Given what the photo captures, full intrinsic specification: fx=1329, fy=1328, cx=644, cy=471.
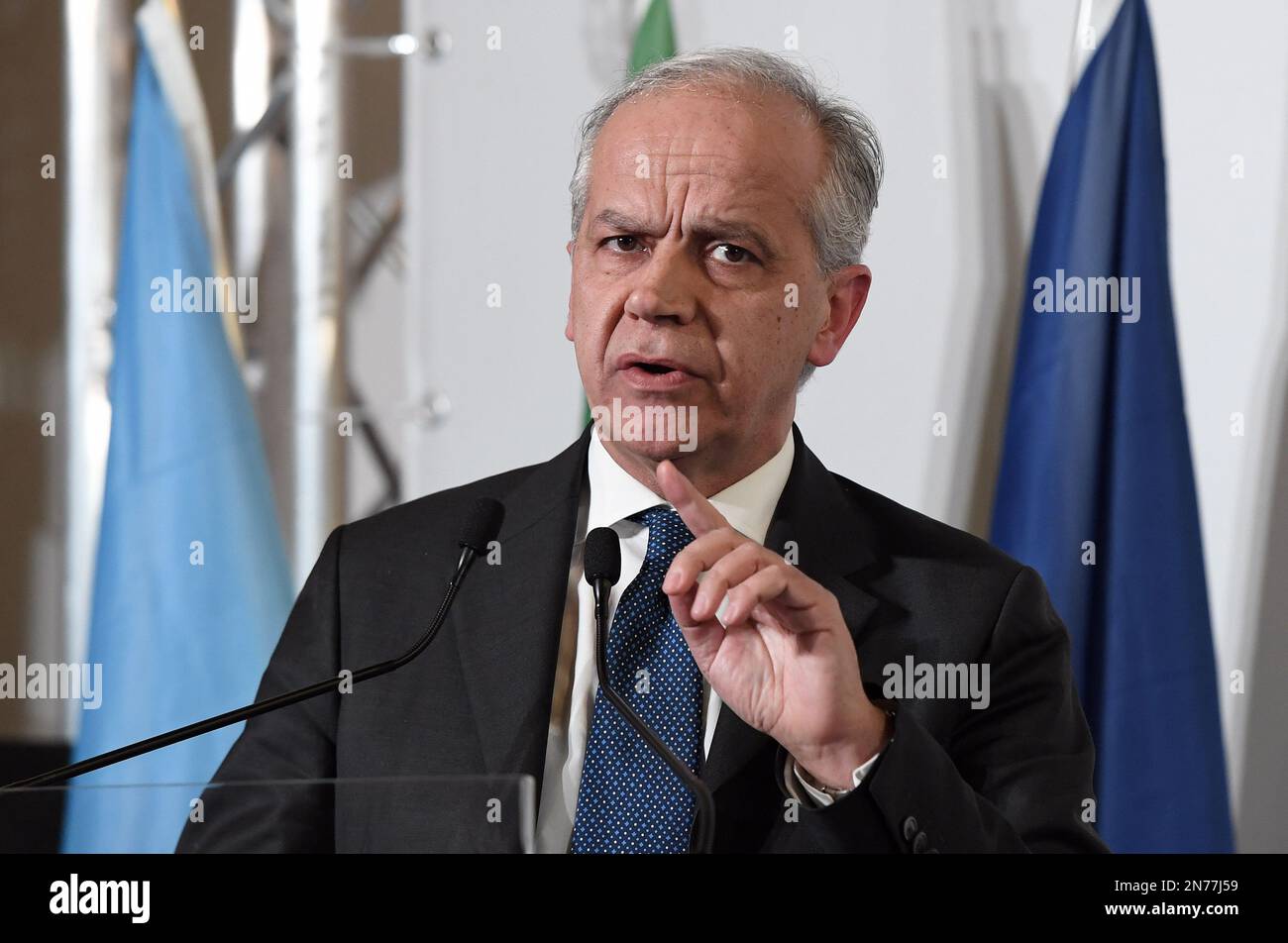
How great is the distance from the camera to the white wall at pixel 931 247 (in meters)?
2.33

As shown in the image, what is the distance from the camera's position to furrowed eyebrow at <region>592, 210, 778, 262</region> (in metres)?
1.79

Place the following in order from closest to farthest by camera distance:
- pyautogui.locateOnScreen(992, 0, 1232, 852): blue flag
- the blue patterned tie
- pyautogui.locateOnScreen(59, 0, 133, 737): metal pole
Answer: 1. the blue patterned tie
2. pyautogui.locateOnScreen(992, 0, 1232, 852): blue flag
3. pyautogui.locateOnScreen(59, 0, 133, 737): metal pole

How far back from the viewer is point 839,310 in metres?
2.00

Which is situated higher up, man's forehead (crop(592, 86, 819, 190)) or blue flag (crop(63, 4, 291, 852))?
man's forehead (crop(592, 86, 819, 190))

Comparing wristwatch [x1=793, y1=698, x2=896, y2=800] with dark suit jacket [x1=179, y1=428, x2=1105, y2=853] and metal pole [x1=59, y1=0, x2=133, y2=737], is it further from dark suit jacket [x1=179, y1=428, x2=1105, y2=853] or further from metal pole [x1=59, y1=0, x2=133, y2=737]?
metal pole [x1=59, y1=0, x2=133, y2=737]

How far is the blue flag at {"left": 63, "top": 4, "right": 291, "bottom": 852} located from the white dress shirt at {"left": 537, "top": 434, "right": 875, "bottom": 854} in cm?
92

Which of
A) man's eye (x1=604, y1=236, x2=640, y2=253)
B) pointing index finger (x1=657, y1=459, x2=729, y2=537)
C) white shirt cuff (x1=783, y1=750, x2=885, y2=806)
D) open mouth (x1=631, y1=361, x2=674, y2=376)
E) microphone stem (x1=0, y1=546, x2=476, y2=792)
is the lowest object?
white shirt cuff (x1=783, y1=750, x2=885, y2=806)

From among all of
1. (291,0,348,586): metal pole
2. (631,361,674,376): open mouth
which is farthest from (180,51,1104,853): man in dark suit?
(291,0,348,586): metal pole

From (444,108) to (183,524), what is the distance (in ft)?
3.05

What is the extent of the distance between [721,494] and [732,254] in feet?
1.09

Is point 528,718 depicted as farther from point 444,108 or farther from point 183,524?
point 444,108

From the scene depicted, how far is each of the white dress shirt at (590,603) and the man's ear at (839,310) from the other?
149 mm

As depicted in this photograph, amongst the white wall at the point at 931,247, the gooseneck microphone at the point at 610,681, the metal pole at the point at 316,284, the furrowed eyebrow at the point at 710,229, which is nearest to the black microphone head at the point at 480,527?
the gooseneck microphone at the point at 610,681
